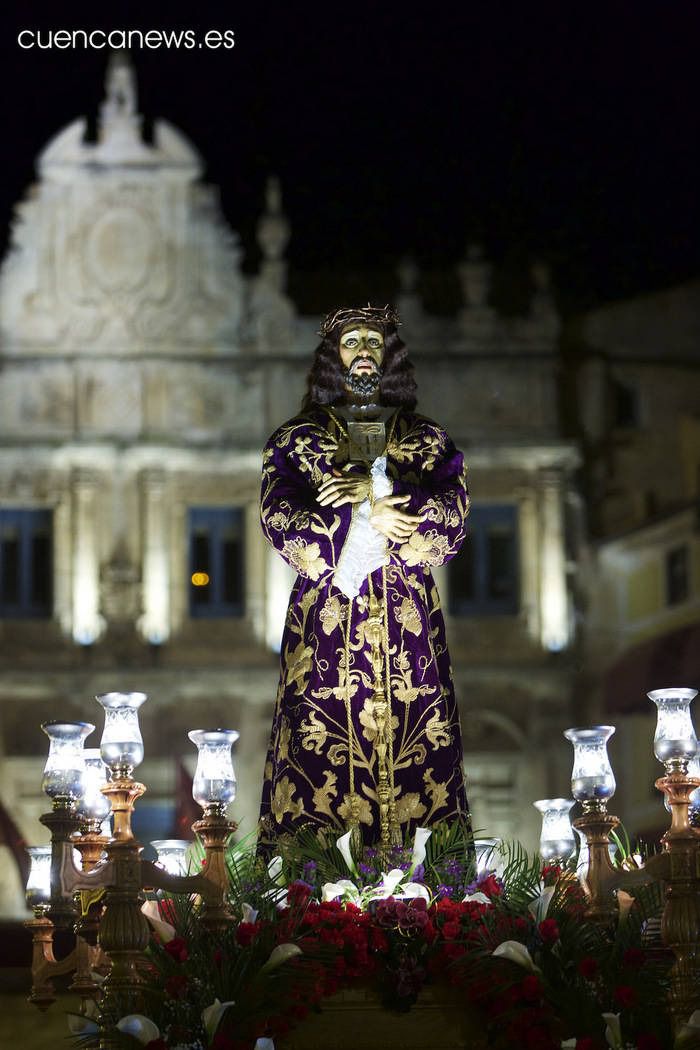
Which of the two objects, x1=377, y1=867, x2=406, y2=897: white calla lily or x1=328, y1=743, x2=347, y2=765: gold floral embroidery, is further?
x1=328, y1=743, x2=347, y2=765: gold floral embroidery

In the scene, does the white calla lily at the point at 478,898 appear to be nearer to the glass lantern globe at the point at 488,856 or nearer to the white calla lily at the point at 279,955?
the glass lantern globe at the point at 488,856

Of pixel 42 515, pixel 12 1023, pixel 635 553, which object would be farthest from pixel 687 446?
pixel 12 1023

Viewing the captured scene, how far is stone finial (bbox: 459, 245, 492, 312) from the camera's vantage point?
2292cm

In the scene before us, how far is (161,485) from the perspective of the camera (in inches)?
896

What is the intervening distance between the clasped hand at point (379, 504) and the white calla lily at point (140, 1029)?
2207 millimetres

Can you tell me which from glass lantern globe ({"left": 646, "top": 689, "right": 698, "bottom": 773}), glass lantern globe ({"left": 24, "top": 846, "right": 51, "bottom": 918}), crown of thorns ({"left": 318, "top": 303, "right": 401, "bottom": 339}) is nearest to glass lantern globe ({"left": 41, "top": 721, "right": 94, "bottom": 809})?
glass lantern globe ({"left": 24, "top": 846, "right": 51, "bottom": 918})

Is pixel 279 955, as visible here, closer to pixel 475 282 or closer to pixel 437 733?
pixel 437 733

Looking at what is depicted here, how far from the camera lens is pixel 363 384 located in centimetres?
746

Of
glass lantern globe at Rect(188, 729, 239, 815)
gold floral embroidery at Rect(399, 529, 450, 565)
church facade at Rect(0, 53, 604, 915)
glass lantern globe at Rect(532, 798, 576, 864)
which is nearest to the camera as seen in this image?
glass lantern globe at Rect(188, 729, 239, 815)

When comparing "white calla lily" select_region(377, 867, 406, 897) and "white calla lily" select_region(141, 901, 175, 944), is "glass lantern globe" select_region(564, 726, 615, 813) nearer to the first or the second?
"white calla lily" select_region(377, 867, 406, 897)

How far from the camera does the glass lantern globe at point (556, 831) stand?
7.58m

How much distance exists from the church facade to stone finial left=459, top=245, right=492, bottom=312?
0.10 ft

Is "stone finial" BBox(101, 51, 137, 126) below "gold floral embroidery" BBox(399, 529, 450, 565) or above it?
above

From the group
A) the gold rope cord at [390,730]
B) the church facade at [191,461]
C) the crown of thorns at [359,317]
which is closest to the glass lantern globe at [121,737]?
the gold rope cord at [390,730]
